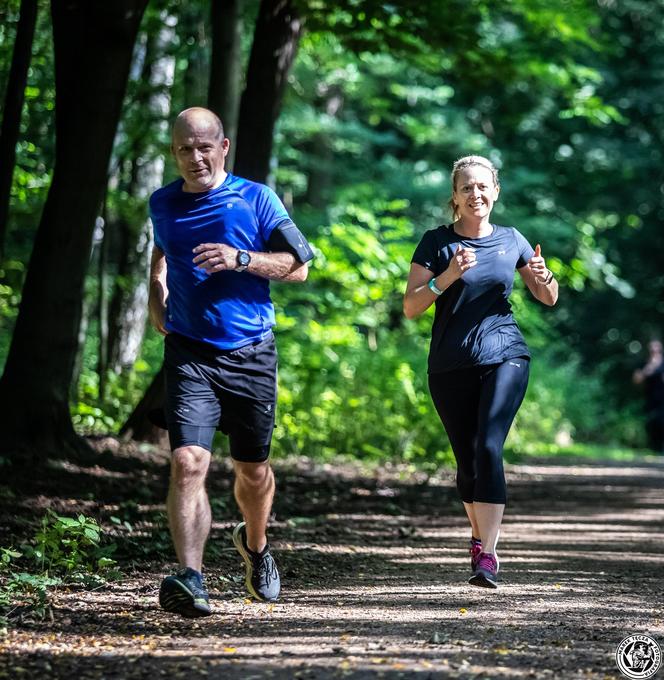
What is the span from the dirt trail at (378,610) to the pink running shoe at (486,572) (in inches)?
2.5

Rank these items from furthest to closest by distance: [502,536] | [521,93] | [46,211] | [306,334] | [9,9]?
[521,93] → [306,334] → [9,9] → [46,211] → [502,536]

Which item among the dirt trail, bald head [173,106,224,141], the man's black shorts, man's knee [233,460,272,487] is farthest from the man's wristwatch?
the dirt trail

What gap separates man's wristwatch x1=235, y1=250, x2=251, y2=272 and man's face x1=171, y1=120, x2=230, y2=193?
0.41m

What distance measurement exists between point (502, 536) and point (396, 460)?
7.14m

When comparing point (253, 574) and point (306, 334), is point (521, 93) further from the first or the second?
point (253, 574)

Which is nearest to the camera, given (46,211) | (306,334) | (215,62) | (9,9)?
(46,211)

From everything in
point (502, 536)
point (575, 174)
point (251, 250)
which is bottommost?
point (502, 536)

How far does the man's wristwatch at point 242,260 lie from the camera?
6012 mm

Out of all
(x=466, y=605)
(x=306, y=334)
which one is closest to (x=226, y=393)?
(x=466, y=605)

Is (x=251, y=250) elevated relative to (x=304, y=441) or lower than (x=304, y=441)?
elevated

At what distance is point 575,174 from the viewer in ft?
118

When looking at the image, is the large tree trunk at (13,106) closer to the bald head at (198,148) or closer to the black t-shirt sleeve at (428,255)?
the black t-shirt sleeve at (428,255)

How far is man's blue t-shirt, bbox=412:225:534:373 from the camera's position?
281 inches

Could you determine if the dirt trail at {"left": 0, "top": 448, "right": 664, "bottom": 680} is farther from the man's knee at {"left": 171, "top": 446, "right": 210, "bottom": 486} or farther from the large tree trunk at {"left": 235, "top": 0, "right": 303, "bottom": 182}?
the large tree trunk at {"left": 235, "top": 0, "right": 303, "bottom": 182}
